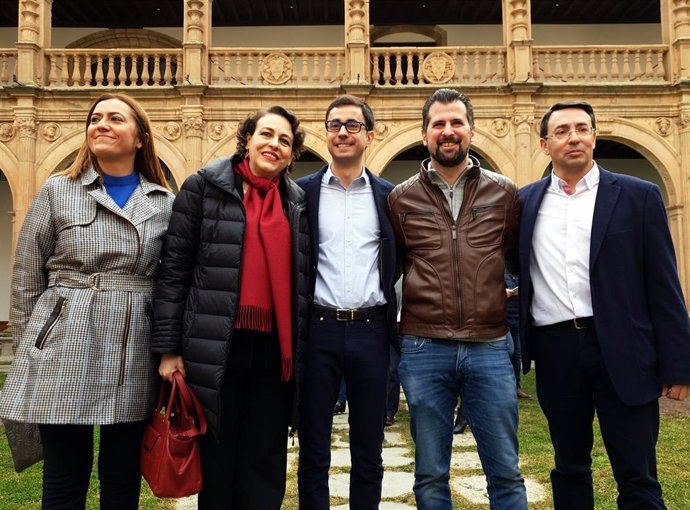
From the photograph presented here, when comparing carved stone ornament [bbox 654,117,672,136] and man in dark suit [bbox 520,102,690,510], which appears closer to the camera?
man in dark suit [bbox 520,102,690,510]

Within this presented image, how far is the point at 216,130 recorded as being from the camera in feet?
38.6

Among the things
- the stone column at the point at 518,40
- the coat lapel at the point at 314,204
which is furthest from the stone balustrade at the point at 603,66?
the coat lapel at the point at 314,204

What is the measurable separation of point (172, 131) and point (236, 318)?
1021cm

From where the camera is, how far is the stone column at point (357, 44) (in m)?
11.6

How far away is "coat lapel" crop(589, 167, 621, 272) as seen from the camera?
2.58m

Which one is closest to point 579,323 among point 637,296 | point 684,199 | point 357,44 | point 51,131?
point 637,296

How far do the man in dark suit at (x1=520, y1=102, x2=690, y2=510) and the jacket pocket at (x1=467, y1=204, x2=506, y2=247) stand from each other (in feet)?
0.48

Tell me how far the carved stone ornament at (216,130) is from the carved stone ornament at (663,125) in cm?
889

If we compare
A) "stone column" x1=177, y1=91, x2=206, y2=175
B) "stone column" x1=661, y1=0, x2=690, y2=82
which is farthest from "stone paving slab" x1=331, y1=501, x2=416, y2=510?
"stone column" x1=661, y1=0, x2=690, y2=82

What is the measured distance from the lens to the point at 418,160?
607 inches

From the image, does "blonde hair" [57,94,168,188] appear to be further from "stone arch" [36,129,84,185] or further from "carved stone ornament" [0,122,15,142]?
"carved stone ornament" [0,122,15,142]

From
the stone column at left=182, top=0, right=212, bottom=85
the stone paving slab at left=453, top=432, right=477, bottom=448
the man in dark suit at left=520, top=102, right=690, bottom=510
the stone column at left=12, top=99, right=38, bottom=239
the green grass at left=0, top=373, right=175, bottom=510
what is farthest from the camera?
the stone column at left=182, top=0, right=212, bottom=85

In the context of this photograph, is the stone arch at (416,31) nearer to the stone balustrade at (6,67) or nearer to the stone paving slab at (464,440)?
the stone balustrade at (6,67)

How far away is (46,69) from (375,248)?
464 inches
